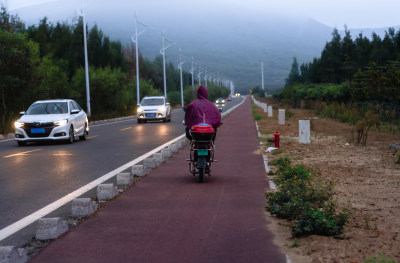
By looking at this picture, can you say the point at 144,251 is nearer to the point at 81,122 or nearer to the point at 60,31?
the point at 81,122

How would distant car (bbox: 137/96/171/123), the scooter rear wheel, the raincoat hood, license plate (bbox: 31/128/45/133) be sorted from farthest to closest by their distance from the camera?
distant car (bbox: 137/96/171/123), license plate (bbox: 31/128/45/133), the raincoat hood, the scooter rear wheel

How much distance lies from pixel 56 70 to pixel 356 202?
36823mm

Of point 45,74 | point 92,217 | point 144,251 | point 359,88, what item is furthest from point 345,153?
point 45,74

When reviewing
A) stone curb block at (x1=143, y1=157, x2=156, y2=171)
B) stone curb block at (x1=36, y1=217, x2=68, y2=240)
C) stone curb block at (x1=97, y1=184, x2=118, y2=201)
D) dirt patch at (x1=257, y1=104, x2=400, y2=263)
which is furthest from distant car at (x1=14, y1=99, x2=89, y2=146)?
stone curb block at (x1=36, y1=217, x2=68, y2=240)

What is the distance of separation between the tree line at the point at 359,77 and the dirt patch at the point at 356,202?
1136 cm

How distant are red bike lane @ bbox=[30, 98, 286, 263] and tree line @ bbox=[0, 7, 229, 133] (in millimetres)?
20901

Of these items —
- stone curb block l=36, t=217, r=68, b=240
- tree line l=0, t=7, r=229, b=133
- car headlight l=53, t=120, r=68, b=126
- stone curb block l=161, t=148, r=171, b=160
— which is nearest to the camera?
stone curb block l=36, t=217, r=68, b=240

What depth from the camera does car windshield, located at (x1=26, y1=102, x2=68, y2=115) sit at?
810 inches

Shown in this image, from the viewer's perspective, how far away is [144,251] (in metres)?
5.43

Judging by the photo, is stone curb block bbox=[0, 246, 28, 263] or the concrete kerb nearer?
stone curb block bbox=[0, 246, 28, 263]

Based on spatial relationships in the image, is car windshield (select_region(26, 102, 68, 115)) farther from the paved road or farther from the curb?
the curb

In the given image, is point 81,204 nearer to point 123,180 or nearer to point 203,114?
point 123,180

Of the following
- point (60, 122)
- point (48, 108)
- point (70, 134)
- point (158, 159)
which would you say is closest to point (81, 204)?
point (158, 159)

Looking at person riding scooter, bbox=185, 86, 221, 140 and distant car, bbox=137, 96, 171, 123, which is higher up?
person riding scooter, bbox=185, 86, 221, 140
